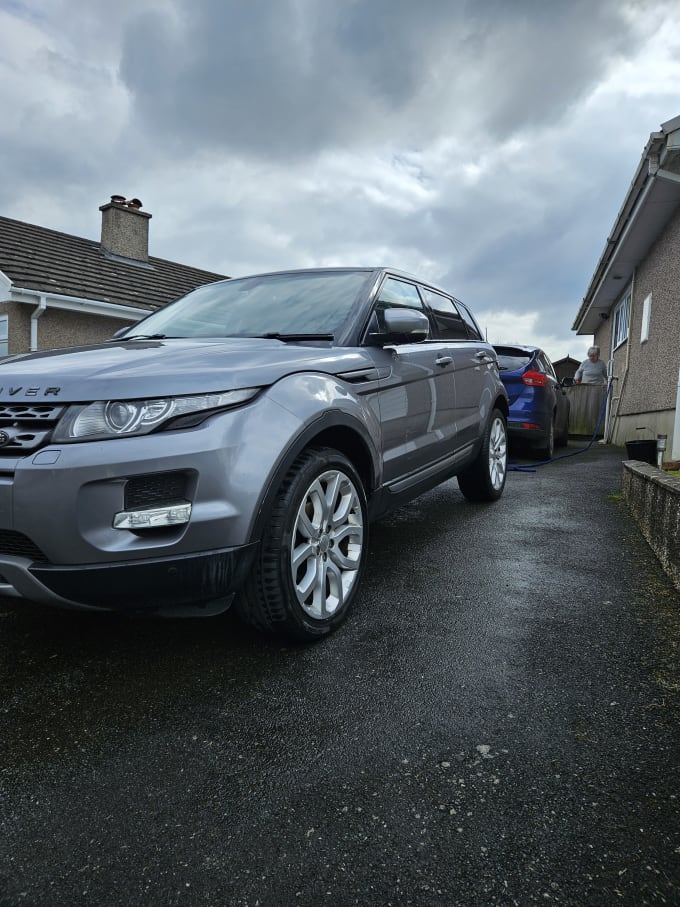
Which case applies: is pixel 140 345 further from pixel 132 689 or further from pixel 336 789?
pixel 336 789

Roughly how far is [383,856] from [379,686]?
80cm

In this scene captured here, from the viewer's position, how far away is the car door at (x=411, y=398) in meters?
3.29

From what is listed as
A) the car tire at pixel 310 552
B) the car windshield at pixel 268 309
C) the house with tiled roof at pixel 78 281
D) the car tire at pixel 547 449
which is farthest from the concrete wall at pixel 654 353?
the house with tiled roof at pixel 78 281

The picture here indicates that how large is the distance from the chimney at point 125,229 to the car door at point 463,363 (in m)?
13.5

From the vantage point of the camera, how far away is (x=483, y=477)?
5.22m

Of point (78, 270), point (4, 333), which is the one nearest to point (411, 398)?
point (4, 333)

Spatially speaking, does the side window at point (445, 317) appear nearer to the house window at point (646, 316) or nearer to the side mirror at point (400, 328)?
the side mirror at point (400, 328)

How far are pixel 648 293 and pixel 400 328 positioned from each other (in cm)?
855

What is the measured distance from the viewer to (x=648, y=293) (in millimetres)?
10078

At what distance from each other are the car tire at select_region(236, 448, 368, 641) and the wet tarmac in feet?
0.51

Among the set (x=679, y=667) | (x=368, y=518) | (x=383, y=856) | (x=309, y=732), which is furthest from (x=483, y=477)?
(x=383, y=856)

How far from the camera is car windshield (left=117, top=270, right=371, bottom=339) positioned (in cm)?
321

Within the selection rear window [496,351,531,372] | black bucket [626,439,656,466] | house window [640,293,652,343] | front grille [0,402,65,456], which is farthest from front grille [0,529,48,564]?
house window [640,293,652,343]

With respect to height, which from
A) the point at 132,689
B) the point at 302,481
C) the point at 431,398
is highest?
the point at 431,398
